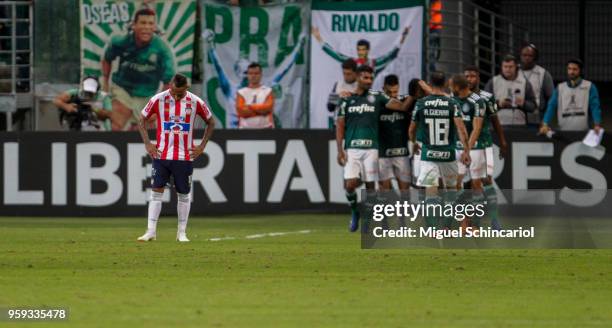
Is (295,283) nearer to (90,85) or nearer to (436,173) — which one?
(436,173)

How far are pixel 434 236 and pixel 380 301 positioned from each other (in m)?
5.00

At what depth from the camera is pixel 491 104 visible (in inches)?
794

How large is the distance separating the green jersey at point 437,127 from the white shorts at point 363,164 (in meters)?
2.49

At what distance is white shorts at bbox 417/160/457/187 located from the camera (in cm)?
1855

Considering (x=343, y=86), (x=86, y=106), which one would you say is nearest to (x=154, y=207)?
(x=343, y=86)

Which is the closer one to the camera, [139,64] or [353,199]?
[353,199]

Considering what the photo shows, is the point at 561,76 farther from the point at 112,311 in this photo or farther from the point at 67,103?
the point at 112,311

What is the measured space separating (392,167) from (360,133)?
86 cm

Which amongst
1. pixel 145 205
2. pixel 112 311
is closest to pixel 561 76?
pixel 145 205

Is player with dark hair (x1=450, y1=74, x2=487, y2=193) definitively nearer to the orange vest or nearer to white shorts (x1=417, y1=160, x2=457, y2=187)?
white shorts (x1=417, y1=160, x2=457, y2=187)

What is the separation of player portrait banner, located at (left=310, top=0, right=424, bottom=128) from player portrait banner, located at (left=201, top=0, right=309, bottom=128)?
27cm

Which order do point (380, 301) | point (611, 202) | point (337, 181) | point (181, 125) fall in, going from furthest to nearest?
point (337, 181) → point (611, 202) → point (181, 125) → point (380, 301)

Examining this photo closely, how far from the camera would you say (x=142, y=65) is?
25406 mm
